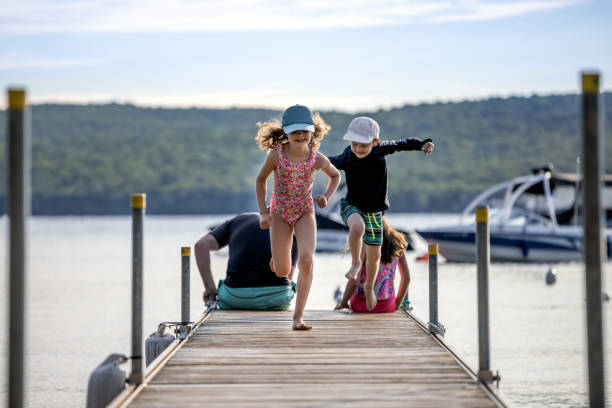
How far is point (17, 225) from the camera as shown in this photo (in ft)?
13.4

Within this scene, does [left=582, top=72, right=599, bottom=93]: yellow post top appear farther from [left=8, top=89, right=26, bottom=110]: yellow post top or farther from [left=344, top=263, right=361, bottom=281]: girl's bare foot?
[left=344, top=263, right=361, bottom=281]: girl's bare foot

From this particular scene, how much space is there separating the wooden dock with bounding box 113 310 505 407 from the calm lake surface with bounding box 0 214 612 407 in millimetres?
1151

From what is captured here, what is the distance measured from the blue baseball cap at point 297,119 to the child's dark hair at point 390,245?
5.53 ft

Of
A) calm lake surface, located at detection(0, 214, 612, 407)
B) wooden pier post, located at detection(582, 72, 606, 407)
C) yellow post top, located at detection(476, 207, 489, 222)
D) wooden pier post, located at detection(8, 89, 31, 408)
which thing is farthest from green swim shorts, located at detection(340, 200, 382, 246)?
wooden pier post, located at detection(8, 89, 31, 408)

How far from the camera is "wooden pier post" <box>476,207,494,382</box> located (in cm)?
524

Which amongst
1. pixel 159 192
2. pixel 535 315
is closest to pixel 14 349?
pixel 535 315

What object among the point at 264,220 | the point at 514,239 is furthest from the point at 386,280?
the point at 514,239

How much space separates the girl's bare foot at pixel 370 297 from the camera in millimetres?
8270

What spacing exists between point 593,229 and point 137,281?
2.62 meters

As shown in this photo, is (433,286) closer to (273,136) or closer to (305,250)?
(305,250)

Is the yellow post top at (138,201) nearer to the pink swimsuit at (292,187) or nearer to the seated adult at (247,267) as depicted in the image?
the pink swimsuit at (292,187)

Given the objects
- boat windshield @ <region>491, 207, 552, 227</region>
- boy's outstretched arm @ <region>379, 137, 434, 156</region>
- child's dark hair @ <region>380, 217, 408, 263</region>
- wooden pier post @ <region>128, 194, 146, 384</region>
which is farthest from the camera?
boat windshield @ <region>491, 207, 552, 227</region>

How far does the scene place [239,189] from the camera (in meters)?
134

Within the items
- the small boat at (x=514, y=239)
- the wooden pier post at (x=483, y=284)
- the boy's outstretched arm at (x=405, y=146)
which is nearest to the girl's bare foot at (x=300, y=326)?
the boy's outstretched arm at (x=405, y=146)
